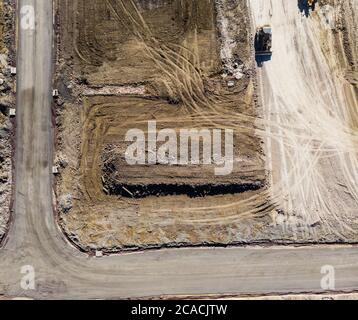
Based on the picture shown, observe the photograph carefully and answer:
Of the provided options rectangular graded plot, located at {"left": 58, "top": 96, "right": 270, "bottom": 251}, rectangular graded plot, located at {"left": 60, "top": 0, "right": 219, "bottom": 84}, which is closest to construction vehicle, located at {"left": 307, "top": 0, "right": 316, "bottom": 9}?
rectangular graded plot, located at {"left": 60, "top": 0, "right": 219, "bottom": 84}

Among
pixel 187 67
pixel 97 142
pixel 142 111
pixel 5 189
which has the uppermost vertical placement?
pixel 187 67

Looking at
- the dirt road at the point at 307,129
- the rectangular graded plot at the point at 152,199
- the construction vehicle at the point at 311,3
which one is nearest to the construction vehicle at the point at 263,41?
the dirt road at the point at 307,129
